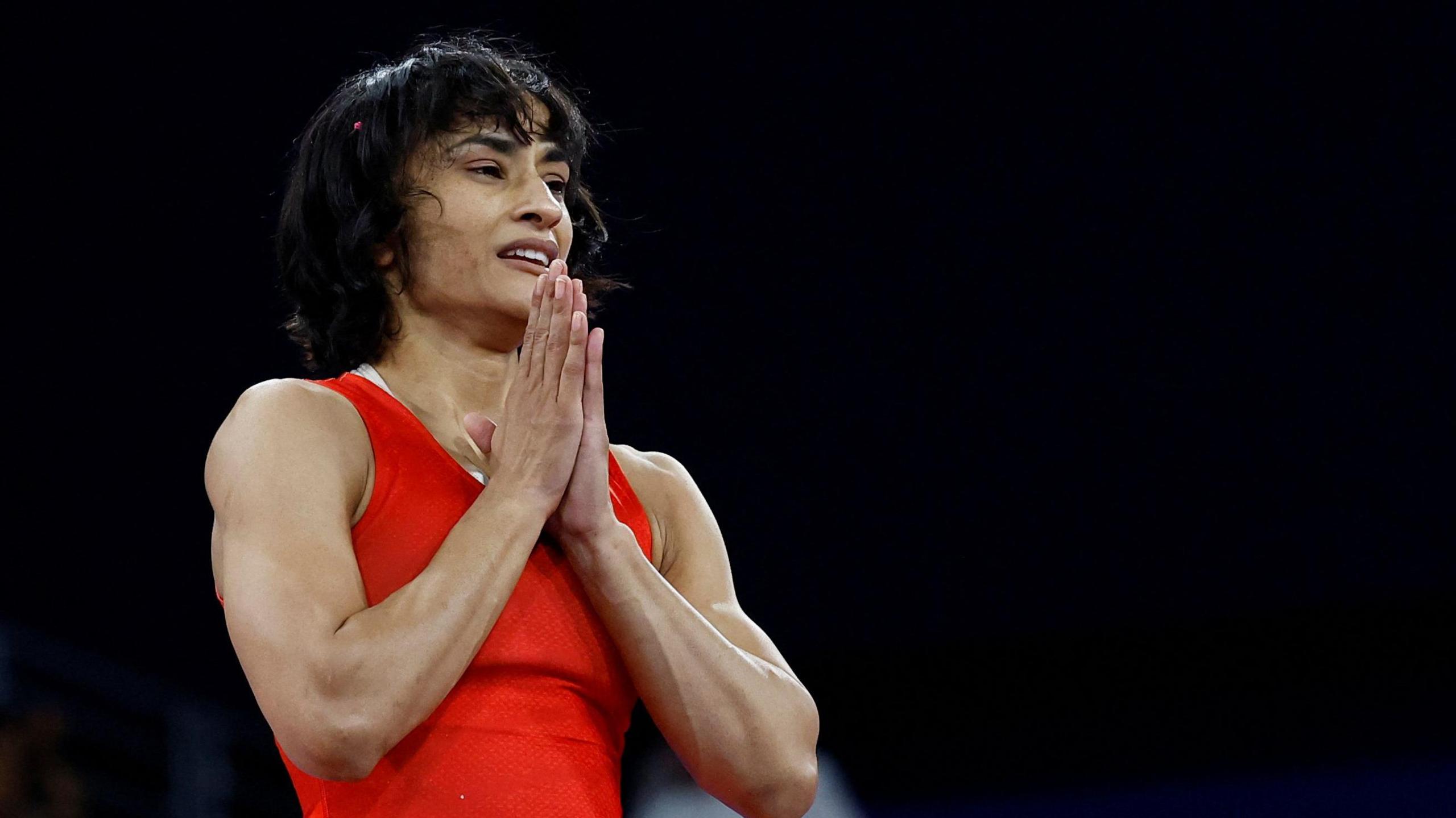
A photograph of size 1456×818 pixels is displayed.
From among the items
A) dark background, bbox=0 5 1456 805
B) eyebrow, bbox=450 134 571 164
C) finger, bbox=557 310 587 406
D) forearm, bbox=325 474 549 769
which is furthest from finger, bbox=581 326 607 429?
dark background, bbox=0 5 1456 805

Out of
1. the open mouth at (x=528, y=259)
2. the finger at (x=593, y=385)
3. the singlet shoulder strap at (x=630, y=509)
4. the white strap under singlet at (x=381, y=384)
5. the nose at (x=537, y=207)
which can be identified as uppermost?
the nose at (x=537, y=207)

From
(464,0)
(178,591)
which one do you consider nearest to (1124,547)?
(464,0)

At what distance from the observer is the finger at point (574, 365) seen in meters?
1.29

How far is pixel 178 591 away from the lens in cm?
415

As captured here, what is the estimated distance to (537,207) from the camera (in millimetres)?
1444

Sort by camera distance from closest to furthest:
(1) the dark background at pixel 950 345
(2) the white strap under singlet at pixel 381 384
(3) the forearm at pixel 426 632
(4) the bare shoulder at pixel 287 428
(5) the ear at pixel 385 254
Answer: (3) the forearm at pixel 426 632 → (4) the bare shoulder at pixel 287 428 → (2) the white strap under singlet at pixel 381 384 → (5) the ear at pixel 385 254 → (1) the dark background at pixel 950 345

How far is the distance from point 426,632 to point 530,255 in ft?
1.38

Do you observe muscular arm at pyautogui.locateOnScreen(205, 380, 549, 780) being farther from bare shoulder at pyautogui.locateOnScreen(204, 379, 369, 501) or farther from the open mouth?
the open mouth

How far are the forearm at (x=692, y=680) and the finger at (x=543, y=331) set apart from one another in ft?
0.50

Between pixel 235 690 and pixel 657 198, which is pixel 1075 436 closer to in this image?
pixel 657 198

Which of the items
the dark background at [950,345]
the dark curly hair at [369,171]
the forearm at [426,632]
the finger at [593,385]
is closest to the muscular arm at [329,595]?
the forearm at [426,632]

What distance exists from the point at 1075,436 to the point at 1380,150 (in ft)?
3.02

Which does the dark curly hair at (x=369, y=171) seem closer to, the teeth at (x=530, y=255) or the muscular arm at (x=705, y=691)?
the teeth at (x=530, y=255)

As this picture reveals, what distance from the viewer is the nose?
144cm
